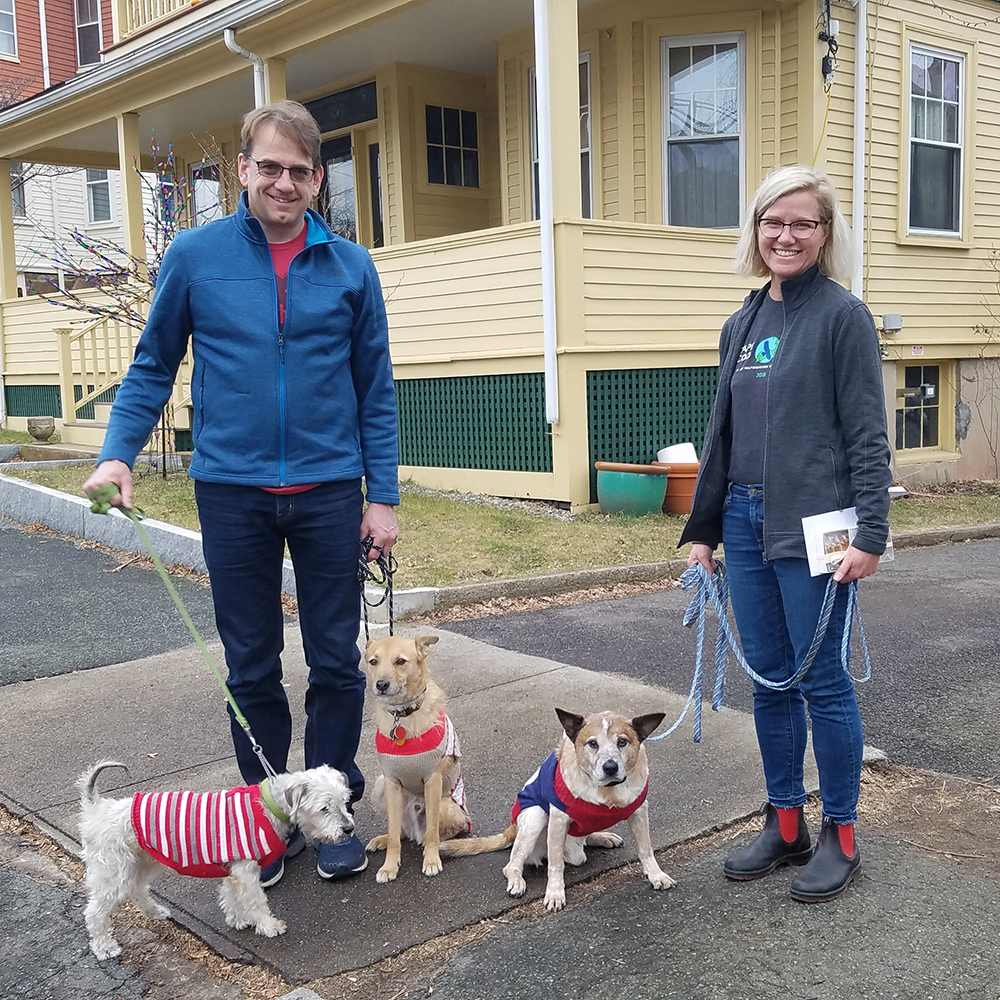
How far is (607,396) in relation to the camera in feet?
32.1

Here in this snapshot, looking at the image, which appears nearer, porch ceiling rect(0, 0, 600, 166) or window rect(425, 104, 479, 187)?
porch ceiling rect(0, 0, 600, 166)

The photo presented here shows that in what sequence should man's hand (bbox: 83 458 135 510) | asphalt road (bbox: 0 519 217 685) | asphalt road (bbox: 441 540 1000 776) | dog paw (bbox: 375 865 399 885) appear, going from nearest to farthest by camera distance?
man's hand (bbox: 83 458 135 510), dog paw (bbox: 375 865 399 885), asphalt road (bbox: 441 540 1000 776), asphalt road (bbox: 0 519 217 685)

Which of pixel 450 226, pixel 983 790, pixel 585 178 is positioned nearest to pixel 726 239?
pixel 585 178

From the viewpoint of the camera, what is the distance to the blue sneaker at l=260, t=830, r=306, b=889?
3.27m

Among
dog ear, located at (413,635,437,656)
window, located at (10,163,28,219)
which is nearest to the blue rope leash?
dog ear, located at (413,635,437,656)

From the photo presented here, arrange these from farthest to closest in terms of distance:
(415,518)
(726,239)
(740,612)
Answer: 1. (726,239)
2. (415,518)
3. (740,612)

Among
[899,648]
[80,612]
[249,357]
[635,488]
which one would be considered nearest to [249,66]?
[635,488]

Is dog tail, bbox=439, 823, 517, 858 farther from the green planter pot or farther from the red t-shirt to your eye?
the green planter pot

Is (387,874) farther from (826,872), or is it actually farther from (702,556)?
(702,556)

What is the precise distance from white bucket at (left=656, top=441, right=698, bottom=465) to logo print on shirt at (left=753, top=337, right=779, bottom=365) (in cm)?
673

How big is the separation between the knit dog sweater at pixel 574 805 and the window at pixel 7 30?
26.3 m

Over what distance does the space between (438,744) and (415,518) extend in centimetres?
570

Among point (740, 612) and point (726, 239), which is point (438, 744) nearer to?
point (740, 612)

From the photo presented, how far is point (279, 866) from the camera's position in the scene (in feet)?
10.9
